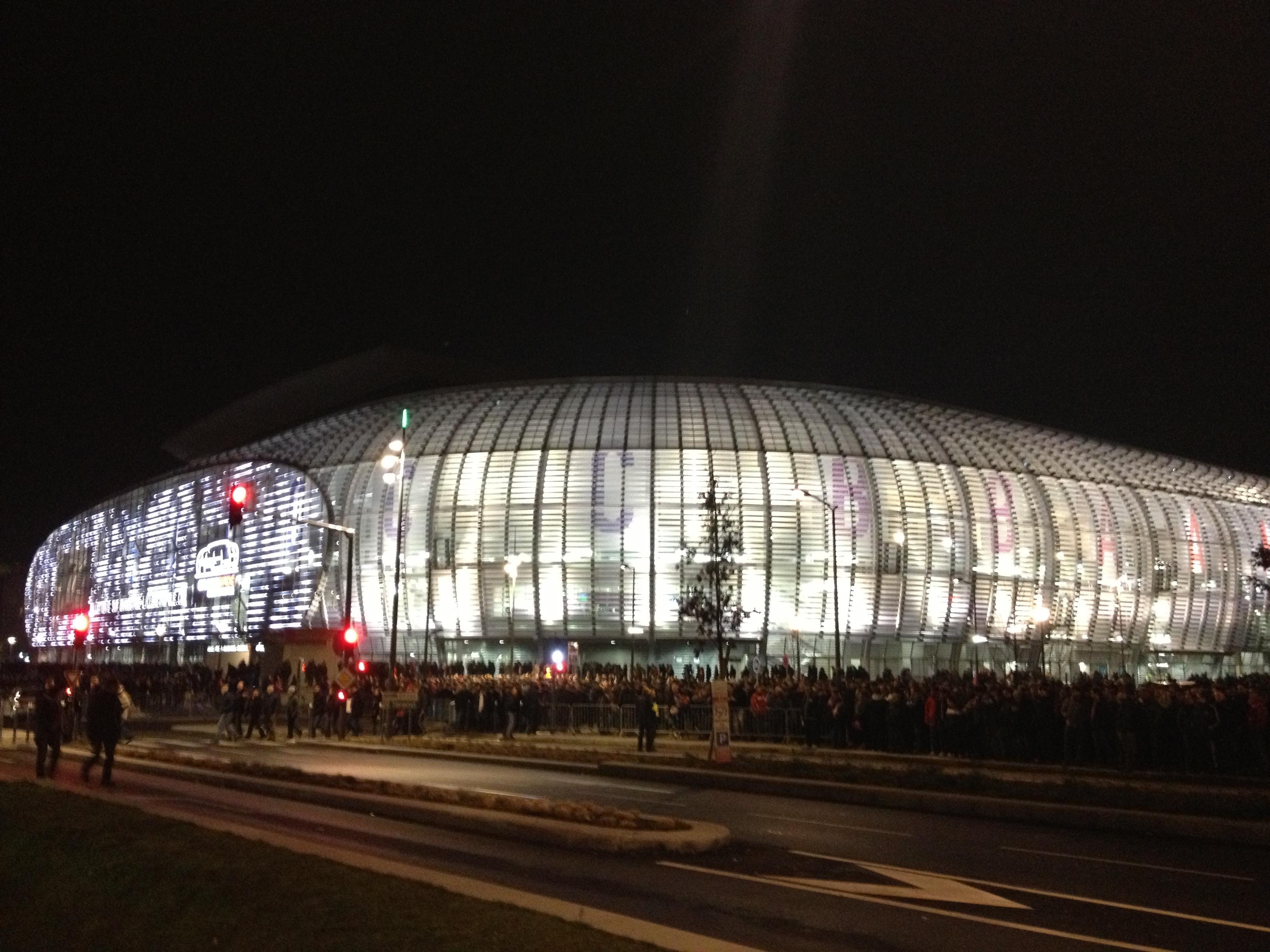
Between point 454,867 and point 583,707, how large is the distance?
25081 mm

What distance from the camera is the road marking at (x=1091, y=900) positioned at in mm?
10109

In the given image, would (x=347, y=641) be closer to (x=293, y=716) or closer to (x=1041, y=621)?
(x=293, y=716)

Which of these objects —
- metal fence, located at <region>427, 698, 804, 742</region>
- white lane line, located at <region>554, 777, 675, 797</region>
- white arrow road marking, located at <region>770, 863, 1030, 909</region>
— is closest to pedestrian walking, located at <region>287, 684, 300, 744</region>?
metal fence, located at <region>427, 698, 804, 742</region>

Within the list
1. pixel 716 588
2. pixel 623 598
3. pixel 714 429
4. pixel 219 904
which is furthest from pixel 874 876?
pixel 714 429

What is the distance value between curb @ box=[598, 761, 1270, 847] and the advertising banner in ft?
4.32

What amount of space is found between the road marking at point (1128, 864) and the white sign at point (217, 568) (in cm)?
6648

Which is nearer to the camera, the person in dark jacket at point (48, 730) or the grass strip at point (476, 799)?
the grass strip at point (476, 799)

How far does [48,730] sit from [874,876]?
15792 mm

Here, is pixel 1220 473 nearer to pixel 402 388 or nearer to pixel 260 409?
pixel 402 388

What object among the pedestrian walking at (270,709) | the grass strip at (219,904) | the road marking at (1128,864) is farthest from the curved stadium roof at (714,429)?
the grass strip at (219,904)

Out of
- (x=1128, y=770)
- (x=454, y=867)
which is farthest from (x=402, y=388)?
(x=454, y=867)

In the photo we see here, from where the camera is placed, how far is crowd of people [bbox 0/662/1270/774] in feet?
77.9

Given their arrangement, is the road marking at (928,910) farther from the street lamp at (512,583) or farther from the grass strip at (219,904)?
the street lamp at (512,583)

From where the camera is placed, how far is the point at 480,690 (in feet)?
125
